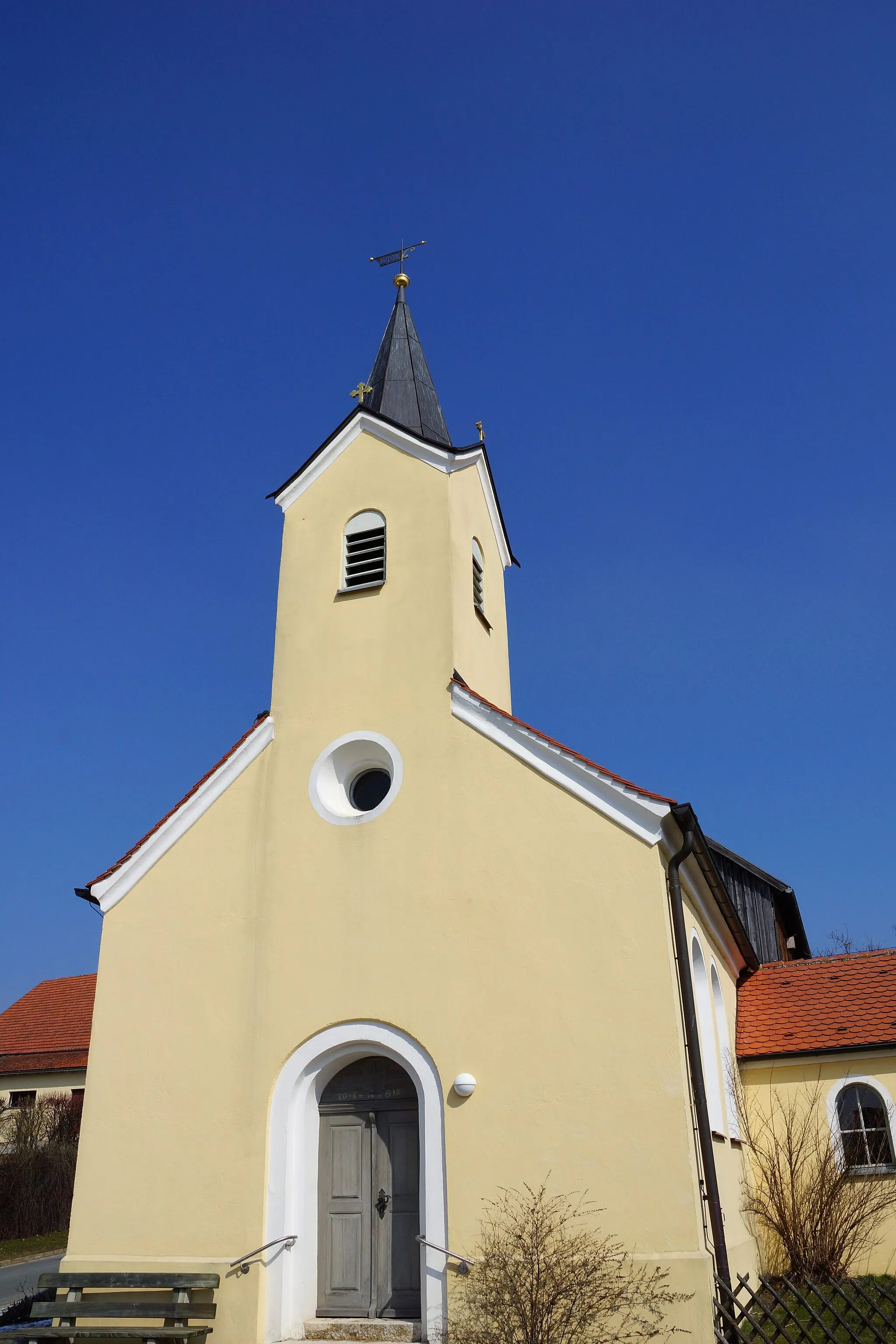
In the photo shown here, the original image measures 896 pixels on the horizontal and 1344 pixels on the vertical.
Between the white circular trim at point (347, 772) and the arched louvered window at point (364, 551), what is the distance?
2.40 meters

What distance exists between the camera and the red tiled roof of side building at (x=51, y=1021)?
31.9 metres

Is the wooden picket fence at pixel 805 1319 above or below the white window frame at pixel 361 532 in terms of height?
below

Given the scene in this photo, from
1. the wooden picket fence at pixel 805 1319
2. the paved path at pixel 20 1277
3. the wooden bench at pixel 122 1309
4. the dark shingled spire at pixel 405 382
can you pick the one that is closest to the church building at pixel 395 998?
the wooden bench at pixel 122 1309

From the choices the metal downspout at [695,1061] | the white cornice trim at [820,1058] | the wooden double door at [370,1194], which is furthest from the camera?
the white cornice trim at [820,1058]

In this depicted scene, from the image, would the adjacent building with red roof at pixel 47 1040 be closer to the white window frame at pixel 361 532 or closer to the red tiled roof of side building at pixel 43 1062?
the red tiled roof of side building at pixel 43 1062

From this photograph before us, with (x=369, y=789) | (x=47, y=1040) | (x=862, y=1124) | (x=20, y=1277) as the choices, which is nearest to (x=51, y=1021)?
(x=47, y=1040)

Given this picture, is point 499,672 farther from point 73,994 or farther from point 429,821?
point 73,994

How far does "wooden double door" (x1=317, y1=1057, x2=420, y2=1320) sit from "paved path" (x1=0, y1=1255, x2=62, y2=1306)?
273 inches

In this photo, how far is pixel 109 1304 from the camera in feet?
34.2

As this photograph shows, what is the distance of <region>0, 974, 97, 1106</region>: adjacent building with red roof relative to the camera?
3056 cm

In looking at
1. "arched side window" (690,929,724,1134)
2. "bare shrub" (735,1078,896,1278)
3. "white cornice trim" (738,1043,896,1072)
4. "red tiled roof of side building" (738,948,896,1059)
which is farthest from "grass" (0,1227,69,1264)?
"arched side window" (690,929,724,1134)

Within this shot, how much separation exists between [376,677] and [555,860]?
3.65m

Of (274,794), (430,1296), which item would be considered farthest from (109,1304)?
(274,794)

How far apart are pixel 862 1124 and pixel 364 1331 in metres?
8.45
